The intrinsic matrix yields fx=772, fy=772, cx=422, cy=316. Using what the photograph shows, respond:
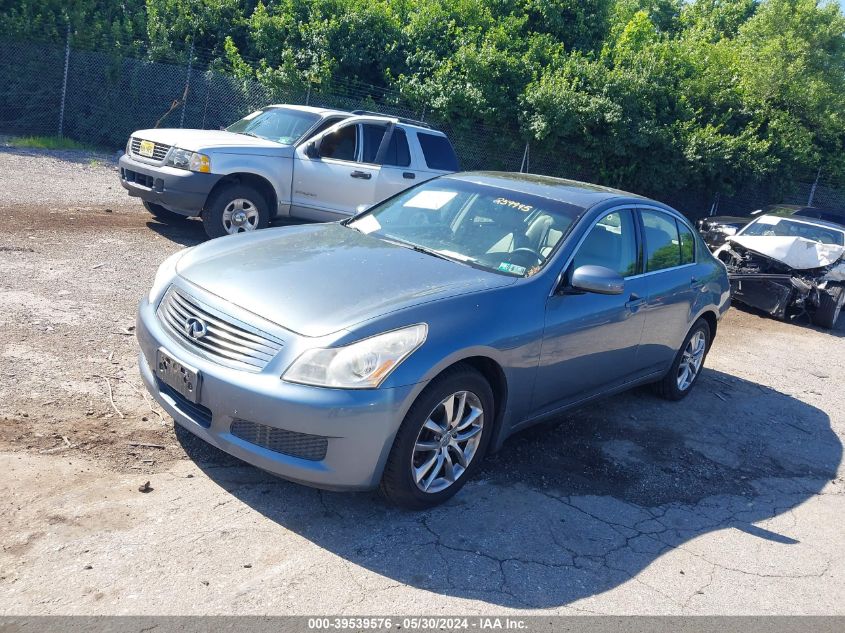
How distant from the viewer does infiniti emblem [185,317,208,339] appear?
3945mm

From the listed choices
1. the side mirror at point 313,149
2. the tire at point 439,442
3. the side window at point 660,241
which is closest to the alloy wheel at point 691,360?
the side window at point 660,241

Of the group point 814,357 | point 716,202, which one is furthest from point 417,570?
point 716,202

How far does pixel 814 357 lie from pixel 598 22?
13035mm

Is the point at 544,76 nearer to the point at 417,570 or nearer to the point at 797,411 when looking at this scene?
the point at 797,411

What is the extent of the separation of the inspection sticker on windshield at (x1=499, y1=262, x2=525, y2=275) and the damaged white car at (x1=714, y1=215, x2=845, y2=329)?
7.30 metres

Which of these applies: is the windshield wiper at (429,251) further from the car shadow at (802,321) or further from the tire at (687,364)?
the car shadow at (802,321)

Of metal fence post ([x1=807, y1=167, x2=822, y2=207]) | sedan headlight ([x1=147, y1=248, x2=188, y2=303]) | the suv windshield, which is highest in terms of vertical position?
metal fence post ([x1=807, y1=167, x2=822, y2=207])

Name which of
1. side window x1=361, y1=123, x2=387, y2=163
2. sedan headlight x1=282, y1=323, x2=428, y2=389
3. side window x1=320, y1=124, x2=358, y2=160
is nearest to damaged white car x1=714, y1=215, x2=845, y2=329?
side window x1=361, y1=123, x2=387, y2=163

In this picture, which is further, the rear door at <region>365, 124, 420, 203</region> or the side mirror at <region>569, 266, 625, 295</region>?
the rear door at <region>365, 124, 420, 203</region>

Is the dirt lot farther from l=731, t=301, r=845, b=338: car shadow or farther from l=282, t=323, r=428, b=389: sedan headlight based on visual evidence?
l=731, t=301, r=845, b=338: car shadow

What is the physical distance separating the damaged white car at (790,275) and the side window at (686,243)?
494 cm

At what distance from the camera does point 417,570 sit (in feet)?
11.8

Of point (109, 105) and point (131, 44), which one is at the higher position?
point (131, 44)

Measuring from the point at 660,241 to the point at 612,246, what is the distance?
0.80 m
